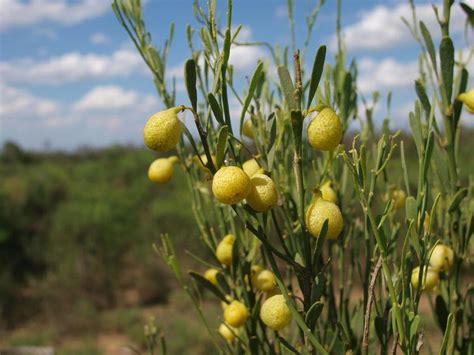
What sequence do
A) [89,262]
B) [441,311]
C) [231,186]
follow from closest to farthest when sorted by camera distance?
1. [231,186]
2. [441,311]
3. [89,262]

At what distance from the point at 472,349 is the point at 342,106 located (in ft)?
1.09

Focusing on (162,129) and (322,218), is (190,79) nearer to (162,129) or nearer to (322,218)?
(162,129)

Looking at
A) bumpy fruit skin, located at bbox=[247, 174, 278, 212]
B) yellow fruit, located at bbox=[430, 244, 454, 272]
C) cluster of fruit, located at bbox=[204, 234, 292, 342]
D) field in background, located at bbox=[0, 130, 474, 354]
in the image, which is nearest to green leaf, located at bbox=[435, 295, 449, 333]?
yellow fruit, located at bbox=[430, 244, 454, 272]

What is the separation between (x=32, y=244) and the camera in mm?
5828

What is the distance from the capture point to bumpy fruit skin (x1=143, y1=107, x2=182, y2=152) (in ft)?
1.33

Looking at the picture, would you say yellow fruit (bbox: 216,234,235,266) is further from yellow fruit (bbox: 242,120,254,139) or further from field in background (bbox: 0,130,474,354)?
field in background (bbox: 0,130,474,354)

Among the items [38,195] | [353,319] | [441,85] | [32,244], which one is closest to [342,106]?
[441,85]

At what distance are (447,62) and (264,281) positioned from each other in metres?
0.31

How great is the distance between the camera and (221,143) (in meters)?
0.40

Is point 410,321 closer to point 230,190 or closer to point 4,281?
point 230,190

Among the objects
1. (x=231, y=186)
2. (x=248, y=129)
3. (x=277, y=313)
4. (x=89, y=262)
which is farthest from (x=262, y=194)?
(x=89, y=262)

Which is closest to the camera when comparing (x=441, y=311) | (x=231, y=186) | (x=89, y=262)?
(x=231, y=186)

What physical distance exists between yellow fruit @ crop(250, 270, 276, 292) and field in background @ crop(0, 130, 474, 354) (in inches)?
164

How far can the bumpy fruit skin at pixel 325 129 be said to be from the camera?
0.41 metres
